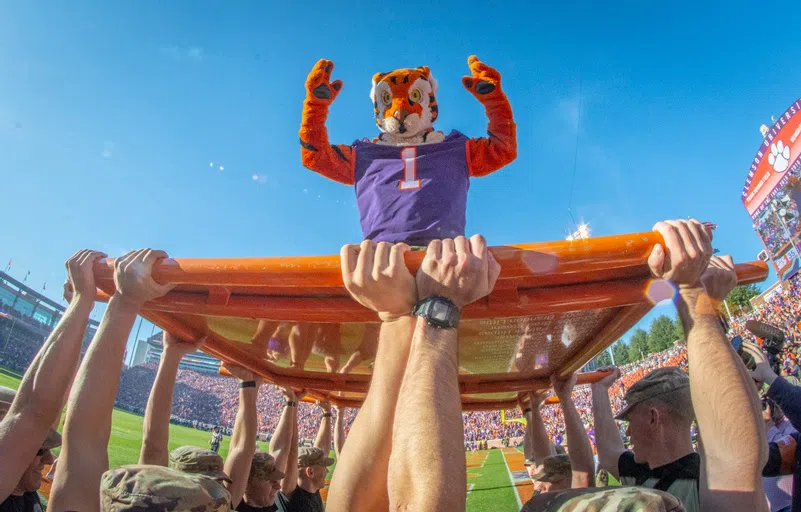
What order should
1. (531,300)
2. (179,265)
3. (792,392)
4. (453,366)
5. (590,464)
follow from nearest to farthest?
(453,366) → (179,265) → (531,300) → (792,392) → (590,464)

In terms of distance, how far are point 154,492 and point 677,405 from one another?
2190 mm

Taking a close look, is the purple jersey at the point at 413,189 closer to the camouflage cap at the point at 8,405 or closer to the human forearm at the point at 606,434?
the human forearm at the point at 606,434

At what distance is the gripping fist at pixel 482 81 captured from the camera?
3.01m

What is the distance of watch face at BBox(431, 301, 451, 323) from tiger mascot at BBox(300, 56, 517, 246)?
116cm

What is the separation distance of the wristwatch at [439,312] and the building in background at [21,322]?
143 ft

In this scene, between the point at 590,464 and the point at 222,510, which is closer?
the point at 222,510

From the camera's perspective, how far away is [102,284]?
1911 mm

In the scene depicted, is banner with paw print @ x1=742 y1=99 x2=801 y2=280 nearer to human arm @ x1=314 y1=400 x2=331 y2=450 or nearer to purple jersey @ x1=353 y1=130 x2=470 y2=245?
human arm @ x1=314 y1=400 x2=331 y2=450

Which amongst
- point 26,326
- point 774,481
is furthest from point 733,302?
point 26,326

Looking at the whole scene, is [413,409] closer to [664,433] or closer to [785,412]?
[664,433]

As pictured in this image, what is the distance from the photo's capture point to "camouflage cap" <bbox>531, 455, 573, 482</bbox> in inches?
153

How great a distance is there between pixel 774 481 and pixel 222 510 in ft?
13.6

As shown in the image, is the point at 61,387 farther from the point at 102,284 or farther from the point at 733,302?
the point at 733,302

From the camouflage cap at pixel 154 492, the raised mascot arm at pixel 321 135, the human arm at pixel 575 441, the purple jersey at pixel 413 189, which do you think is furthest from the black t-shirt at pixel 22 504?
the human arm at pixel 575 441
